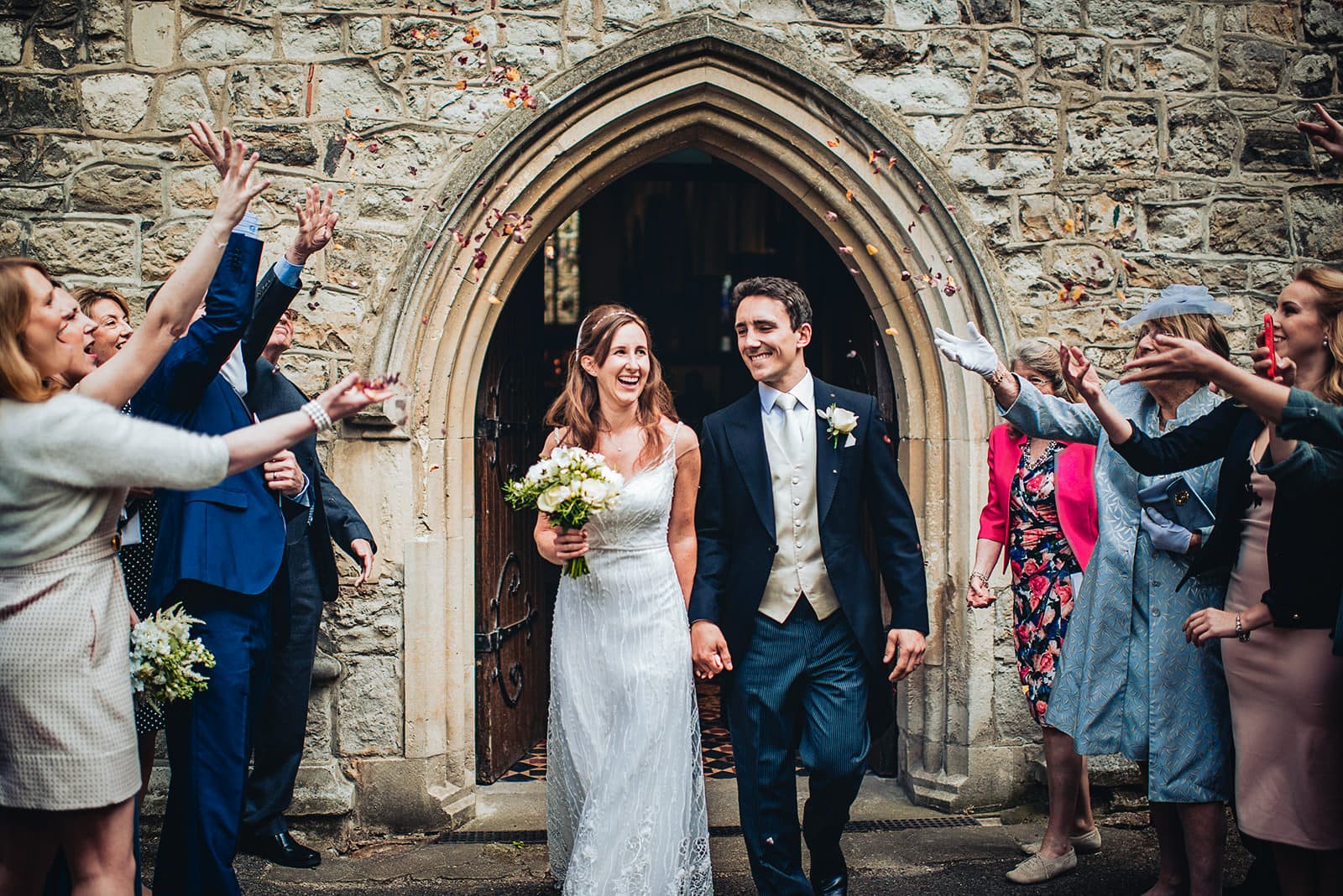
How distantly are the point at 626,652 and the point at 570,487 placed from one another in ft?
2.00

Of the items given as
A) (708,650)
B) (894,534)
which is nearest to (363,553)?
(708,650)

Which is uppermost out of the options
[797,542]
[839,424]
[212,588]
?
[839,424]

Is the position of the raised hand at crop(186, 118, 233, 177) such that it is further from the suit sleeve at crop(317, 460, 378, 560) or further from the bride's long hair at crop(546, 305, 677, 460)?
the suit sleeve at crop(317, 460, 378, 560)

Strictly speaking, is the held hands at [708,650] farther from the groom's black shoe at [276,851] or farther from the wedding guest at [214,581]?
the groom's black shoe at [276,851]

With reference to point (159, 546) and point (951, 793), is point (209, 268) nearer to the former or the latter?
point (159, 546)

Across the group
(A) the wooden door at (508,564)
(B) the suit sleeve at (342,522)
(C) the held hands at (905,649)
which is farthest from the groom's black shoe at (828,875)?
(A) the wooden door at (508,564)

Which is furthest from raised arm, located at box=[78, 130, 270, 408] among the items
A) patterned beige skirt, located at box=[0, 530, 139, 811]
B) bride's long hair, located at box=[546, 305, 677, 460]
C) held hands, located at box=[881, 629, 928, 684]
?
held hands, located at box=[881, 629, 928, 684]

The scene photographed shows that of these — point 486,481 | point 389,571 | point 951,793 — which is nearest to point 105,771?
point 389,571

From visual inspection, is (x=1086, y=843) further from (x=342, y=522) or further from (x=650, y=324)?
(x=650, y=324)

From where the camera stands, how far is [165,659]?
8.82ft

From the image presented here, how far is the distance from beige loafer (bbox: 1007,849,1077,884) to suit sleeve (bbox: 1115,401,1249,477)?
1.60 m

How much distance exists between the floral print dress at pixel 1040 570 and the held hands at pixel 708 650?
1.36m

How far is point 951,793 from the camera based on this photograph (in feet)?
15.6

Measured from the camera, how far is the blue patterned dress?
3367 millimetres
